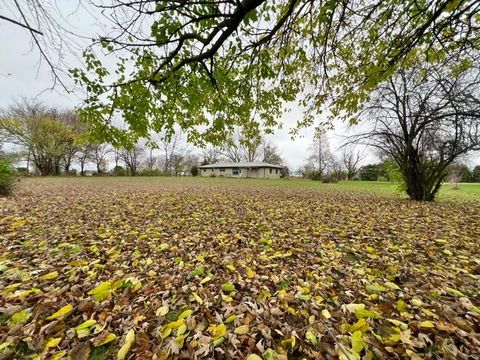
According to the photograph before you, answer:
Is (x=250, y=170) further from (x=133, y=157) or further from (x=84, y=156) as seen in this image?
(x=84, y=156)

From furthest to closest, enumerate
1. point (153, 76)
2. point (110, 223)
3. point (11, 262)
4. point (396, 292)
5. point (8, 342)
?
point (110, 223) → point (153, 76) → point (11, 262) → point (396, 292) → point (8, 342)

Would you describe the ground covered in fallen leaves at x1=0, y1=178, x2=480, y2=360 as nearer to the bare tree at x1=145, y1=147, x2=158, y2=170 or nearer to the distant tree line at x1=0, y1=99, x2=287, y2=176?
the distant tree line at x1=0, y1=99, x2=287, y2=176

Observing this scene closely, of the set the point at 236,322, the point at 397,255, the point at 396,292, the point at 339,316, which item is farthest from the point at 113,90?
the point at 397,255

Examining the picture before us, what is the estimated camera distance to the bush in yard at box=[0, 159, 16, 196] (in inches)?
273

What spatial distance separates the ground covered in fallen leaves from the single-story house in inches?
1479

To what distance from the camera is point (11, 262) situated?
265cm

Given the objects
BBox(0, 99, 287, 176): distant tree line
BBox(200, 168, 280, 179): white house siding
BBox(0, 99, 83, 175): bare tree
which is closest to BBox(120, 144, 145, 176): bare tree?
BBox(0, 99, 287, 176): distant tree line

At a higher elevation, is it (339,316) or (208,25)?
(208,25)

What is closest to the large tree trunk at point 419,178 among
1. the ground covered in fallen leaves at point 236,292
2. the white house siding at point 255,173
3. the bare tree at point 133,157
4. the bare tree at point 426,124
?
the bare tree at point 426,124

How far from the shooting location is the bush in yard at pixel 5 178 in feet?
22.8

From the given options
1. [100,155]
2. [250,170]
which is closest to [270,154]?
[250,170]

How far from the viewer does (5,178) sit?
22.9 ft

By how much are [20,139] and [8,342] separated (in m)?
35.0

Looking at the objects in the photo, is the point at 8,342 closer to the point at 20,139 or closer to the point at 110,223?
the point at 110,223
